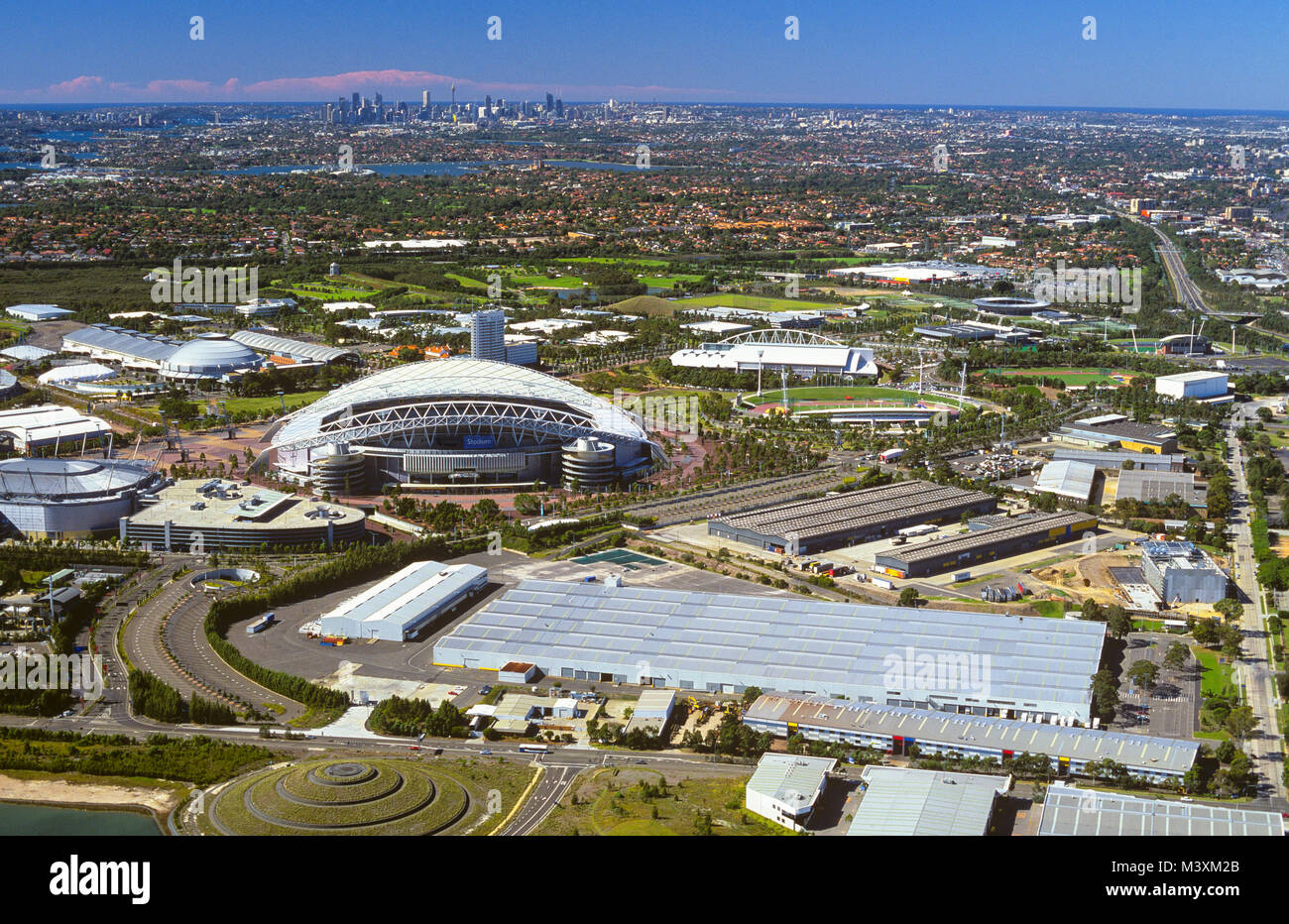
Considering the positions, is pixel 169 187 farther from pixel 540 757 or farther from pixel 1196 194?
pixel 540 757

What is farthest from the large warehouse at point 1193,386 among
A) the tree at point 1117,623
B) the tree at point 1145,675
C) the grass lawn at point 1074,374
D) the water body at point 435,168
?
the water body at point 435,168

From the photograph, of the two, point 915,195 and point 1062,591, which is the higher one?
A: point 915,195

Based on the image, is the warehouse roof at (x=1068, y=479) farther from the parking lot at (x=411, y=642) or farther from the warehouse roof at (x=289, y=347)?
the warehouse roof at (x=289, y=347)

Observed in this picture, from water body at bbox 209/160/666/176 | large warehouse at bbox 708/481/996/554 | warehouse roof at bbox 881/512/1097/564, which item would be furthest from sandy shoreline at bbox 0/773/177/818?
water body at bbox 209/160/666/176

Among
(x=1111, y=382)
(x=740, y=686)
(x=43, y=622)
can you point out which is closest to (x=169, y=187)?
(x=1111, y=382)

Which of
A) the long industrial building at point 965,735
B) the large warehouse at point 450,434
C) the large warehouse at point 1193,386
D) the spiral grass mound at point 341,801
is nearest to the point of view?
the spiral grass mound at point 341,801

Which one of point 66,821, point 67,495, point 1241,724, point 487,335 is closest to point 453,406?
point 67,495
